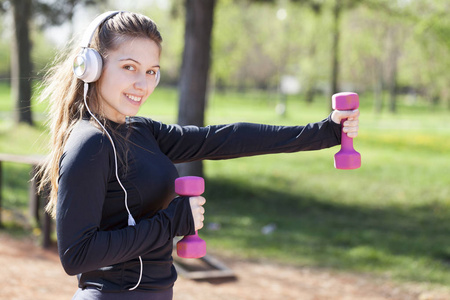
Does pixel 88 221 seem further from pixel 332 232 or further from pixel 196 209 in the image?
pixel 332 232

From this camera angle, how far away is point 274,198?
36.1ft

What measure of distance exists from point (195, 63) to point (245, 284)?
16.1 feet

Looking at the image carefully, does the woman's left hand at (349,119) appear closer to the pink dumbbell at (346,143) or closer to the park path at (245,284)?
the pink dumbbell at (346,143)

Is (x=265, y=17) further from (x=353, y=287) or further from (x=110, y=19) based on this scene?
(x=110, y=19)

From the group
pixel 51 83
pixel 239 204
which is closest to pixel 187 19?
pixel 239 204

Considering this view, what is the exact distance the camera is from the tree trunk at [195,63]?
9.45m

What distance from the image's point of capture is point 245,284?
19.1ft

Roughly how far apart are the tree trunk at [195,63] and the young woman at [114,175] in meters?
Answer: 7.58

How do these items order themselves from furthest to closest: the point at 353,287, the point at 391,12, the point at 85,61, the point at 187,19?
the point at 391,12 < the point at 187,19 < the point at 353,287 < the point at 85,61

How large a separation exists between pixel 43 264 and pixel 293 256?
10.2 ft

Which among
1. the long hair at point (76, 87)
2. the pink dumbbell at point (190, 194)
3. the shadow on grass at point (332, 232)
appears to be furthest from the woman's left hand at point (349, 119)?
the shadow on grass at point (332, 232)

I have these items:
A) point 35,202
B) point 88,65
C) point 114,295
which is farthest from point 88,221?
point 35,202

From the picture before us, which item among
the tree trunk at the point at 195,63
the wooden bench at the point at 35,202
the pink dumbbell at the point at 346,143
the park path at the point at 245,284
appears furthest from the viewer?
the tree trunk at the point at 195,63

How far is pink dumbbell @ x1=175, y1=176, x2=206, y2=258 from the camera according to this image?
1.91 m
